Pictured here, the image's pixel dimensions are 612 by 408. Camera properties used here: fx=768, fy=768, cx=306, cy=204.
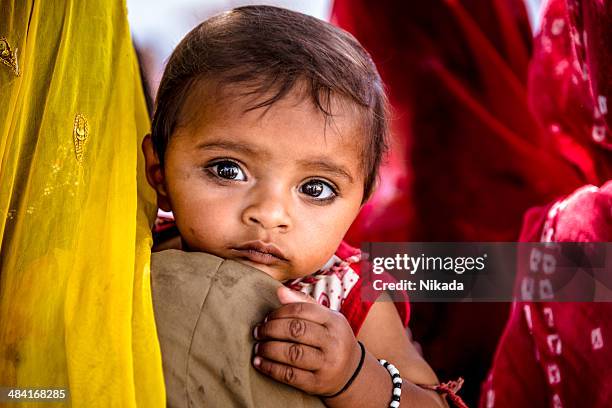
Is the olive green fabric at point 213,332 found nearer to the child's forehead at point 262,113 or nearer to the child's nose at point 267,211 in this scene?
the child's nose at point 267,211

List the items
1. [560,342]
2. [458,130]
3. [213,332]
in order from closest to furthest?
[213,332] < [560,342] < [458,130]

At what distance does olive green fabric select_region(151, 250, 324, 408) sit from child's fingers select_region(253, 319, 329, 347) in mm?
15

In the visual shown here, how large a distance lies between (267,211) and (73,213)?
27cm

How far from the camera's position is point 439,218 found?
1.59 metres

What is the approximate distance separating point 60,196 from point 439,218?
0.81 metres

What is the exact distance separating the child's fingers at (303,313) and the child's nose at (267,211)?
0.48 feet

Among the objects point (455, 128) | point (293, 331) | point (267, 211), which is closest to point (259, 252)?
point (267, 211)

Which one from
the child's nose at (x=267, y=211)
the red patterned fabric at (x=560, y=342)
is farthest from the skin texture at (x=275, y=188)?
the red patterned fabric at (x=560, y=342)

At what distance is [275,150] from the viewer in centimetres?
108

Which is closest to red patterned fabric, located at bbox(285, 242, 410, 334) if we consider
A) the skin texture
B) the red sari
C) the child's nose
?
the skin texture

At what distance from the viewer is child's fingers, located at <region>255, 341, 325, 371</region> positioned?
0.92 metres

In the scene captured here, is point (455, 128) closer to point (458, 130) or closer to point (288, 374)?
point (458, 130)

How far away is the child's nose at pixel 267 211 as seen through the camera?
107cm

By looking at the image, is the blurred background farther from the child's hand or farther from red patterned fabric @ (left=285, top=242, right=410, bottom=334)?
the child's hand
